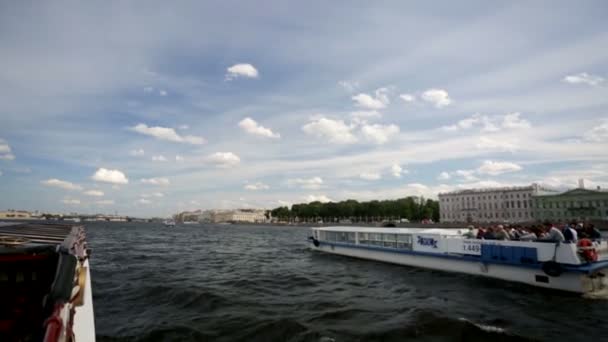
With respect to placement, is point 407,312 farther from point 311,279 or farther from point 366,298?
point 311,279

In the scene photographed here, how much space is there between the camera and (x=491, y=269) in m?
20.0

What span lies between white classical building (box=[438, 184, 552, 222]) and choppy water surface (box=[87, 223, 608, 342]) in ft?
364

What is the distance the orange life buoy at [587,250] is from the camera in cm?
1639

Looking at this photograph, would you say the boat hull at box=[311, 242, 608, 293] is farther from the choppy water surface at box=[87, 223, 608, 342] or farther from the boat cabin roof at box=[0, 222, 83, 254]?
the boat cabin roof at box=[0, 222, 83, 254]

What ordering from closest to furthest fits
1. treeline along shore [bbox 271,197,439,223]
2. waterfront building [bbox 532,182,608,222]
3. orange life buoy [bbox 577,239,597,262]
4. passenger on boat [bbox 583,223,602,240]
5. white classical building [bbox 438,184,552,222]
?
orange life buoy [bbox 577,239,597,262], passenger on boat [bbox 583,223,602,240], waterfront building [bbox 532,182,608,222], white classical building [bbox 438,184,552,222], treeline along shore [bbox 271,197,439,223]

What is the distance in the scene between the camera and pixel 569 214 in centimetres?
10912

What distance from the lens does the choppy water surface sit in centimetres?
1095

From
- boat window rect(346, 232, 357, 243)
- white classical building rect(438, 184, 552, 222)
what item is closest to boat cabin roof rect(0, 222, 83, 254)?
boat window rect(346, 232, 357, 243)

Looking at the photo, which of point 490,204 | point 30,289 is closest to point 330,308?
point 30,289

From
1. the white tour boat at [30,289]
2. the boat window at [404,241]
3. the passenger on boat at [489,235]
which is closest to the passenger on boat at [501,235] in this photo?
the passenger on boat at [489,235]

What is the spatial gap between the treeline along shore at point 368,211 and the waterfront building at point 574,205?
1539 inches

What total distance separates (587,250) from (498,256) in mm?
3979

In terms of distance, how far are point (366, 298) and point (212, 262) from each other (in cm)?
1597

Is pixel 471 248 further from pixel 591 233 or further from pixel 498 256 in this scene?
pixel 591 233
